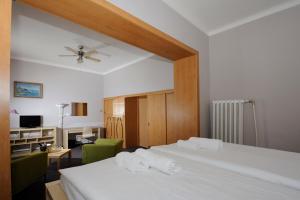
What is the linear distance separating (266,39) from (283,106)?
3.45 ft

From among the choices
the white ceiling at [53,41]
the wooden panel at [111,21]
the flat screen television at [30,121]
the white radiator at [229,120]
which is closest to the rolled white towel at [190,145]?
the white radiator at [229,120]

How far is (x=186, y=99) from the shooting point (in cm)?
272

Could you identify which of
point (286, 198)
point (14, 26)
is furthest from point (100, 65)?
point (286, 198)

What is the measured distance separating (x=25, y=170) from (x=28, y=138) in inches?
103

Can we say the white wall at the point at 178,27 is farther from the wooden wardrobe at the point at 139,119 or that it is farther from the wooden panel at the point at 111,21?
the wooden wardrobe at the point at 139,119

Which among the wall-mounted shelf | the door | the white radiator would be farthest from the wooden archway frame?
the wall-mounted shelf

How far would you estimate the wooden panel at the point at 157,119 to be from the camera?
3997 millimetres

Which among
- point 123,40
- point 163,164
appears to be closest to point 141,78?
point 123,40

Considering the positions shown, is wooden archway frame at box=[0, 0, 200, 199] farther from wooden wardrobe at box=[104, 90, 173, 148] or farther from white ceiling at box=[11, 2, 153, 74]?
white ceiling at box=[11, 2, 153, 74]

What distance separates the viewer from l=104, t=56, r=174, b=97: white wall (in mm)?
3952

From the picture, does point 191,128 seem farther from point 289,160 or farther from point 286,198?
point 286,198

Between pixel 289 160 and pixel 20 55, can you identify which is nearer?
pixel 289 160

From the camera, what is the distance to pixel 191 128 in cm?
264

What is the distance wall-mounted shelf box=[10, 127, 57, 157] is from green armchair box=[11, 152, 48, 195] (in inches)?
82.5
